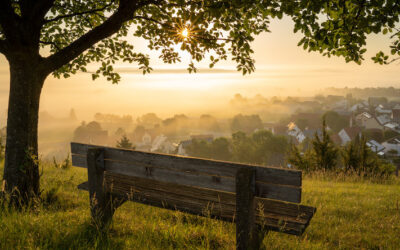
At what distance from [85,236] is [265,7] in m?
5.22

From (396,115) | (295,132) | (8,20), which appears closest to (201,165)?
(8,20)

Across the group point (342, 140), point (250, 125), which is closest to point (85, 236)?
point (342, 140)

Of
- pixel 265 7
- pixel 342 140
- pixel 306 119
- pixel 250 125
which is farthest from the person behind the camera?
pixel 250 125

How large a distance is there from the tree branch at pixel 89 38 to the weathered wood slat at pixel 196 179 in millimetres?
2771

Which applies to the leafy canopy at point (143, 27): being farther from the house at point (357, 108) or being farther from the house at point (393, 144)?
the house at point (357, 108)

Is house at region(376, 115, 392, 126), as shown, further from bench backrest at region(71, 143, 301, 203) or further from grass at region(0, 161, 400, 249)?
bench backrest at region(71, 143, 301, 203)

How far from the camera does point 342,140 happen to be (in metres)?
83.2

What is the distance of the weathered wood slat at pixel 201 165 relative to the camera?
3008 mm

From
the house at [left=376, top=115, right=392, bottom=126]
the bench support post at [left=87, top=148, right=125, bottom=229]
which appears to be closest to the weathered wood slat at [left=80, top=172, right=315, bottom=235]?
the bench support post at [left=87, top=148, right=125, bottom=229]

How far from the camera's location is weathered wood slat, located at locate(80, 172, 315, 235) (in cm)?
349

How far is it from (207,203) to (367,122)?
114m

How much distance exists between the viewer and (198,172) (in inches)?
137

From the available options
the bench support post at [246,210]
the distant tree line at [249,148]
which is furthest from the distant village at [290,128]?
the bench support post at [246,210]

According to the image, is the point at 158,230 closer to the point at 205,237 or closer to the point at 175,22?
the point at 205,237
